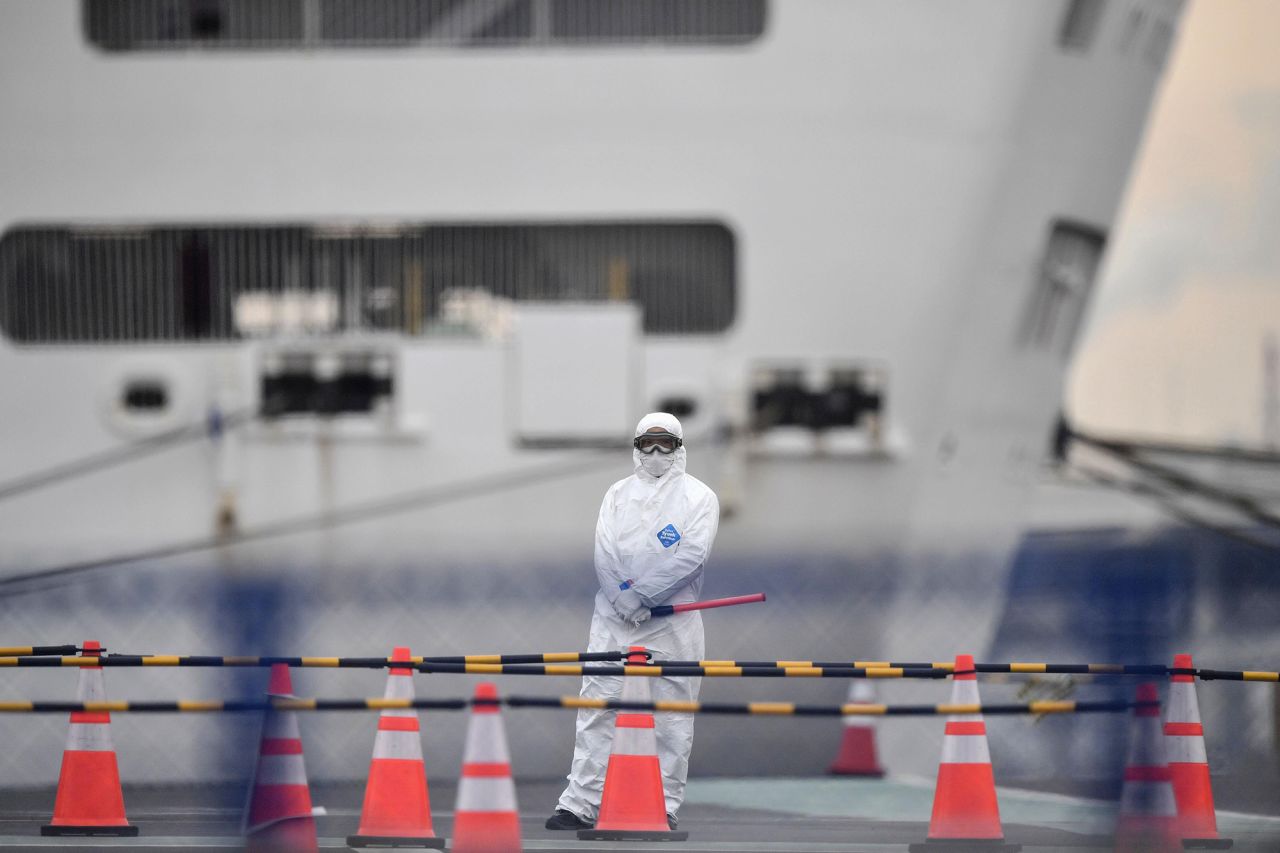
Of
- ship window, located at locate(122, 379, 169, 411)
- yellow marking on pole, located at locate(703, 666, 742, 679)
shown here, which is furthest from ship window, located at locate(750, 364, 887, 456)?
yellow marking on pole, located at locate(703, 666, 742, 679)

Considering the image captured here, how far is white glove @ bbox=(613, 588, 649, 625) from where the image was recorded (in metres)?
8.35

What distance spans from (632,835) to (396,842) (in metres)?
0.93

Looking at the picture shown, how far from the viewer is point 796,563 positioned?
13.0 meters

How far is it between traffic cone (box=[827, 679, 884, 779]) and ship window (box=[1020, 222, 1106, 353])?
2.58 metres

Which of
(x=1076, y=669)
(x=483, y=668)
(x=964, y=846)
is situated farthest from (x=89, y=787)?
(x=1076, y=669)

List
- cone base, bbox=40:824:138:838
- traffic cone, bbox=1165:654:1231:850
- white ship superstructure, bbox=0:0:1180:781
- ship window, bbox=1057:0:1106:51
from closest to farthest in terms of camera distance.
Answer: traffic cone, bbox=1165:654:1231:850, cone base, bbox=40:824:138:838, white ship superstructure, bbox=0:0:1180:781, ship window, bbox=1057:0:1106:51

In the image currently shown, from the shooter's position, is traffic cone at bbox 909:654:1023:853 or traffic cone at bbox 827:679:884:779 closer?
traffic cone at bbox 909:654:1023:853

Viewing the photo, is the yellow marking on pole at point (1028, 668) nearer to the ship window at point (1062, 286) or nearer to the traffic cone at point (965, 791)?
the traffic cone at point (965, 791)

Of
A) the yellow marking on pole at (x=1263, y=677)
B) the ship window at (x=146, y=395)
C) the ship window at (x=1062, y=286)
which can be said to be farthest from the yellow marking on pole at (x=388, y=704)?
the ship window at (x=1062, y=286)

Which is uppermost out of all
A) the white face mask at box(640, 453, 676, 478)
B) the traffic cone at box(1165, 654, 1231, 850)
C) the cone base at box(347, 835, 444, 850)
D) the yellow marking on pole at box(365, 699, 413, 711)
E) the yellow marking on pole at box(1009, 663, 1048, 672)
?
the white face mask at box(640, 453, 676, 478)

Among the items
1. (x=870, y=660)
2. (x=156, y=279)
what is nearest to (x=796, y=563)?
(x=870, y=660)

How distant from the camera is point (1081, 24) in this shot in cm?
1368

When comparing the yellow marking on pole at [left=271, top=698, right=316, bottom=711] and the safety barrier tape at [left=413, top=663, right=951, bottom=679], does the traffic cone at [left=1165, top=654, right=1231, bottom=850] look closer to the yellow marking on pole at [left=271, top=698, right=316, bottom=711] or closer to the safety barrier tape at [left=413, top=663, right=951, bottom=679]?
the safety barrier tape at [left=413, top=663, right=951, bottom=679]

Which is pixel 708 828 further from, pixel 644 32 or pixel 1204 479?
pixel 1204 479
